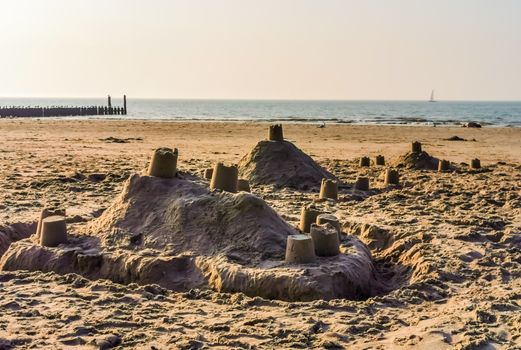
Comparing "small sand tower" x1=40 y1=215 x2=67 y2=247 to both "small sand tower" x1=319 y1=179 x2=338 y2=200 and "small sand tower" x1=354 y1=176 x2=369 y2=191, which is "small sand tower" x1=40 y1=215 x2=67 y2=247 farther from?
"small sand tower" x1=354 y1=176 x2=369 y2=191

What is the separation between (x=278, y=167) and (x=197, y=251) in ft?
16.9

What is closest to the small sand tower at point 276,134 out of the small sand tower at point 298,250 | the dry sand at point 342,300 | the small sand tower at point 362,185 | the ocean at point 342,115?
the dry sand at point 342,300

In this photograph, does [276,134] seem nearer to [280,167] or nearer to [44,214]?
[280,167]

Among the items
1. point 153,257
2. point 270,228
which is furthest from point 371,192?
point 153,257

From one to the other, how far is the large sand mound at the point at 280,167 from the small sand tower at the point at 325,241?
4604 mm

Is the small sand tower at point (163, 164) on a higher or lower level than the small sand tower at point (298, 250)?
higher

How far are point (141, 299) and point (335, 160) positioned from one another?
11.0 meters

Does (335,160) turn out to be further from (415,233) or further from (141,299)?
(141,299)

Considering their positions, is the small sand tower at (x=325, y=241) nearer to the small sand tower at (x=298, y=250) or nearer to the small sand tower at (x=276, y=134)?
the small sand tower at (x=298, y=250)

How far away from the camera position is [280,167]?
10531mm

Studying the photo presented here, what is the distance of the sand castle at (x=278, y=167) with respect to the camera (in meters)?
10.3

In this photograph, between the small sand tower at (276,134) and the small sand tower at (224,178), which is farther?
the small sand tower at (276,134)

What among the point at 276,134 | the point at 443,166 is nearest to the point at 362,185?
the point at 276,134

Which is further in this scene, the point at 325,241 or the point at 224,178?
the point at 224,178
